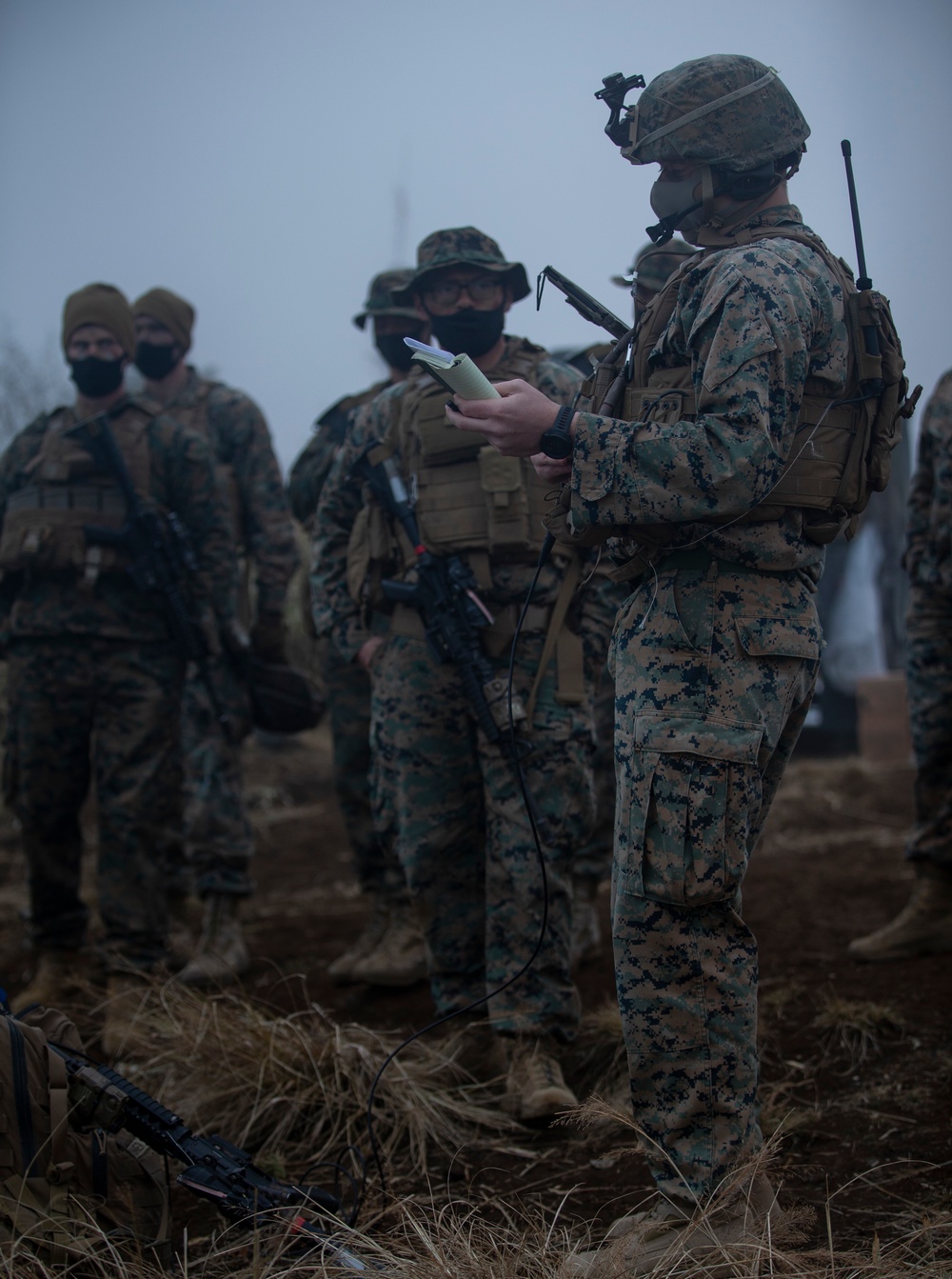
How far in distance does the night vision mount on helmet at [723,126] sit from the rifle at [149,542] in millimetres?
2458

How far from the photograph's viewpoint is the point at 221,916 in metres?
4.69

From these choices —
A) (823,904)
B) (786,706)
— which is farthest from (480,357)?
(823,904)

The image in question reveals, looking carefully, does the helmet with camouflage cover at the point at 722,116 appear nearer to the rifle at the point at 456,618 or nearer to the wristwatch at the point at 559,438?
the wristwatch at the point at 559,438

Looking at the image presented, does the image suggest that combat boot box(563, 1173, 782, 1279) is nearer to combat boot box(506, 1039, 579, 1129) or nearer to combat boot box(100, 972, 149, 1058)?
combat boot box(506, 1039, 579, 1129)

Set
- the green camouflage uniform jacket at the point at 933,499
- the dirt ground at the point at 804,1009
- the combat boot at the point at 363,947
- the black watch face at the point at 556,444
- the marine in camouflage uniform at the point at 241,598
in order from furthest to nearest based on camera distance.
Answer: the marine in camouflage uniform at the point at 241,598, the combat boot at the point at 363,947, the green camouflage uniform jacket at the point at 933,499, the dirt ground at the point at 804,1009, the black watch face at the point at 556,444

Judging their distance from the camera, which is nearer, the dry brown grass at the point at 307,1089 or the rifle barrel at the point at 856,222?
the rifle barrel at the point at 856,222

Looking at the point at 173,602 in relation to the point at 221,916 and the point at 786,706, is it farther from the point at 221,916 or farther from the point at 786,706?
the point at 786,706

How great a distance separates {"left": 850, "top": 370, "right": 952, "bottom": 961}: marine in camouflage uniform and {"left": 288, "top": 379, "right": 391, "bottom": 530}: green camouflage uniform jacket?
2156mm

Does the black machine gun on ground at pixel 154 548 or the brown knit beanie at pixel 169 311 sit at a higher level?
the brown knit beanie at pixel 169 311

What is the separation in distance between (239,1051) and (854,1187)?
5.01ft

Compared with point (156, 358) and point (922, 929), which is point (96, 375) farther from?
point (922, 929)

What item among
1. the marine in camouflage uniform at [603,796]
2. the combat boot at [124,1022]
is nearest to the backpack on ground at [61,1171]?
the combat boot at [124,1022]

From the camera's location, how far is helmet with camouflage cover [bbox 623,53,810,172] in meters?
2.28

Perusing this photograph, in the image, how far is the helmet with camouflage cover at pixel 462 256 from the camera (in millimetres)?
3482
